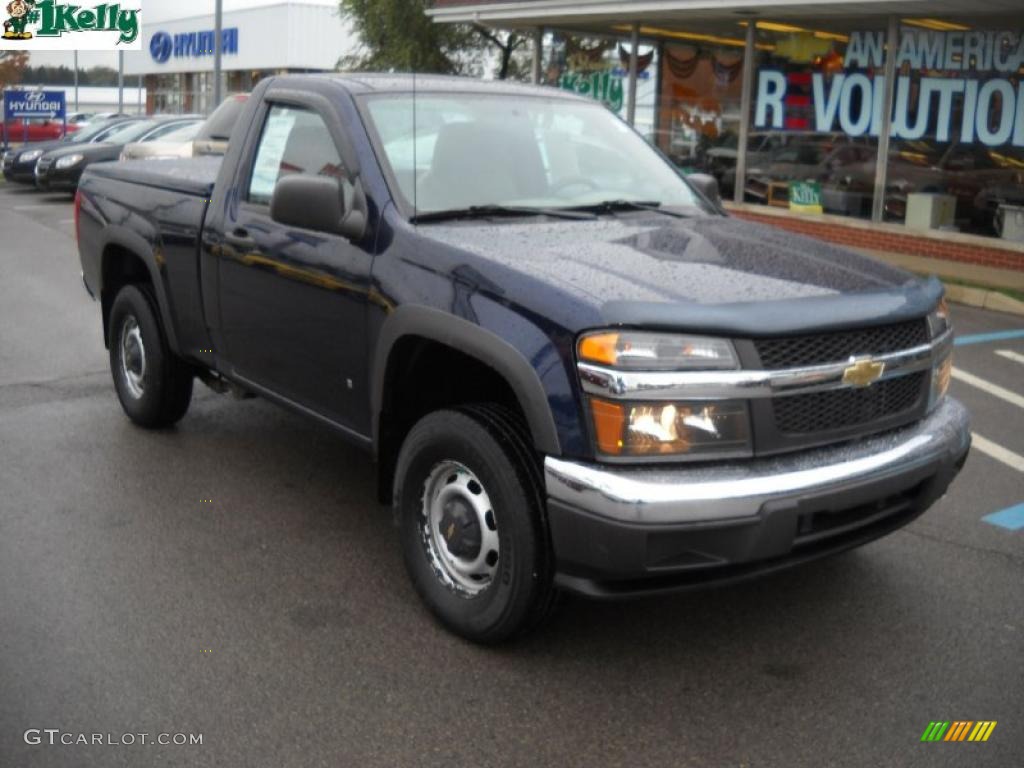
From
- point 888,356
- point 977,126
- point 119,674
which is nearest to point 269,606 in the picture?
point 119,674

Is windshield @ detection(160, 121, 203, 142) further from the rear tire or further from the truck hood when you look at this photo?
the truck hood

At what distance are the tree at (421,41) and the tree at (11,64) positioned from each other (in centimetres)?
1585

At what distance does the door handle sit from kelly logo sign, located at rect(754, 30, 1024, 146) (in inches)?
426

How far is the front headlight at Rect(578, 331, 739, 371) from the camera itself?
3.49 m

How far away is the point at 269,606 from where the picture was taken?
172 inches

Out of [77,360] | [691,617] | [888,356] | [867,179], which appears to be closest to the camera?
[888,356]

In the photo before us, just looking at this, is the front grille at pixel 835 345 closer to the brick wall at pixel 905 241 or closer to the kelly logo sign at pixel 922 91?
the brick wall at pixel 905 241

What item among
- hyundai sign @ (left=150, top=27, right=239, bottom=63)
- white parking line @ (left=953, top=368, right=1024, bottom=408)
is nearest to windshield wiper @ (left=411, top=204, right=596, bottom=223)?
white parking line @ (left=953, top=368, right=1024, bottom=408)

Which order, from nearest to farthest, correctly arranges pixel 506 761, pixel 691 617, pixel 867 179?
pixel 506 761 < pixel 691 617 < pixel 867 179

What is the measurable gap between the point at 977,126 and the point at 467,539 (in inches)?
457

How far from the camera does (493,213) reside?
4.55m

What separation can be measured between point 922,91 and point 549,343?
1211cm

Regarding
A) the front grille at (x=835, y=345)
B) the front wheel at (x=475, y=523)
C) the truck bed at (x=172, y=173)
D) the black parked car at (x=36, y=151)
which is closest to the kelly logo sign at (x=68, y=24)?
the black parked car at (x=36, y=151)

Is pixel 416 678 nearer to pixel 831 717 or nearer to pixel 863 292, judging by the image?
pixel 831 717
